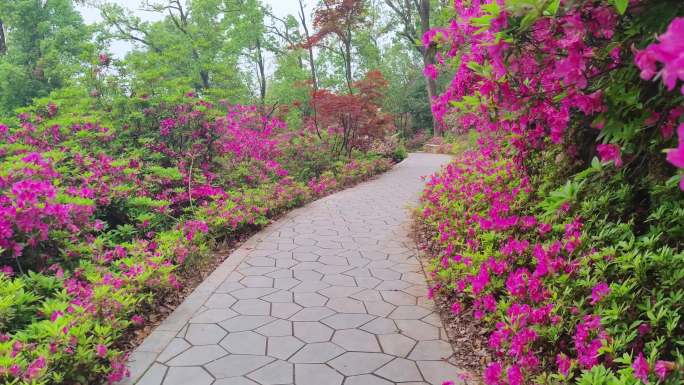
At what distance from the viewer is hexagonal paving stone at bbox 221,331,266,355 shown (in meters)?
2.94

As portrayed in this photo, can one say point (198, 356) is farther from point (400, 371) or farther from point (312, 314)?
point (400, 371)

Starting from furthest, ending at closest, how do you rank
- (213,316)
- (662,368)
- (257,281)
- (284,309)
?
1. (257,281)
2. (284,309)
3. (213,316)
4. (662,368)

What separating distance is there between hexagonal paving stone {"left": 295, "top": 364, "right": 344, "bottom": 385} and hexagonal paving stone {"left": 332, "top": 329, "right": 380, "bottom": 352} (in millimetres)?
297

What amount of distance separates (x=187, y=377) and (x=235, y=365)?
292 mm

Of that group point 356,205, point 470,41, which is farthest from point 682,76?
point 356,205

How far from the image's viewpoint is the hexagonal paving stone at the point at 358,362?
2709 millimetres

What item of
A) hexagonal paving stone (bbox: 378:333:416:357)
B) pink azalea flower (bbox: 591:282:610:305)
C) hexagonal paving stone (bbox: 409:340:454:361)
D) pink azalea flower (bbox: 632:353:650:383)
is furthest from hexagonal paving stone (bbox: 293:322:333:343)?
pink azalea flower (bbox: 632:353:650:383)

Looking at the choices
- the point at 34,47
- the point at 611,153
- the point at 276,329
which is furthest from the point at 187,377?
the point at 34,47

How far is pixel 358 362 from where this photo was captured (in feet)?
9.18

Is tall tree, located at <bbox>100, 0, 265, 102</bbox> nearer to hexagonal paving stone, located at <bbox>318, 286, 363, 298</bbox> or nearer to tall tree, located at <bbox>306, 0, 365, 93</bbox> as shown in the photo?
tall tree, located at <bbox>306, 0, 365, 93</bbox>

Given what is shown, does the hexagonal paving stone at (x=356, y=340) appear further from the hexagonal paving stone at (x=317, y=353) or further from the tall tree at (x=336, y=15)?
the tall tree at (x=336, y=15)

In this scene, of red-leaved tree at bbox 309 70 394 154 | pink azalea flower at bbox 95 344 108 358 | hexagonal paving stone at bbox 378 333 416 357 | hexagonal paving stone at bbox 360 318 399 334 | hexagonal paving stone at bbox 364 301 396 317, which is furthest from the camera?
red-leaved tree at bbox 309 70 394 154

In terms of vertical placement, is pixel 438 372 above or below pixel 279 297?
below

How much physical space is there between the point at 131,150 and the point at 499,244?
18.8 feet
